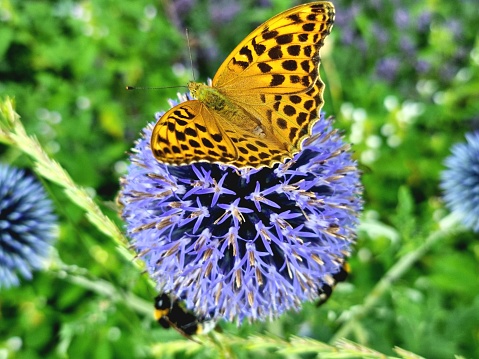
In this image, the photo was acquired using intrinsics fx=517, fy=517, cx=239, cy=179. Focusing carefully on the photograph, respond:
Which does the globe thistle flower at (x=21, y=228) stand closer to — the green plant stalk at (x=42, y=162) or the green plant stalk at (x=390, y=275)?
the green plant stalk at (x=42, y=162)

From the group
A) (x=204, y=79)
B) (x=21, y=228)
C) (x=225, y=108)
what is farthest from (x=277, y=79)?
(x=204, y=79)

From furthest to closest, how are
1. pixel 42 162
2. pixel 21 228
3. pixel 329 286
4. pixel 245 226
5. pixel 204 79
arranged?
pixel 204 79, pixel 21 228, pixel 329 286, pixel 245 226, pixel 42 162

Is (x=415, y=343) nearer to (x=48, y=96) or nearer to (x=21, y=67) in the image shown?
(x=48, y=96)

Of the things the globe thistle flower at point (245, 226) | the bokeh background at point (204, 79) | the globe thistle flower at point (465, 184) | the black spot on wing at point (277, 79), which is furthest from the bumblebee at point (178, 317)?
the globe thistle flower at point (465, 184)

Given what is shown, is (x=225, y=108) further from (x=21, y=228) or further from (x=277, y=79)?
(x=21, y=228)

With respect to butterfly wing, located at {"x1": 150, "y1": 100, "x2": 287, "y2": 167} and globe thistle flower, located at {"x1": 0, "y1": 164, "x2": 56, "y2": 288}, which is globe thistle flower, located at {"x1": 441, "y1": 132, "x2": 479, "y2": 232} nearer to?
butterfly wing, located at {"x1": 150, "y1": 100, "x2": 287, "y2": 167}

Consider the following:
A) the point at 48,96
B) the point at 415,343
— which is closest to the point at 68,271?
the point at 415,343

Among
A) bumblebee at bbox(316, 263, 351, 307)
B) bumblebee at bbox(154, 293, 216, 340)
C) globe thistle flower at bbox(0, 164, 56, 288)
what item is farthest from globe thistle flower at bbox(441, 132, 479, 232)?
globe thistle flower at bbox(0, 164, 56, 288)
